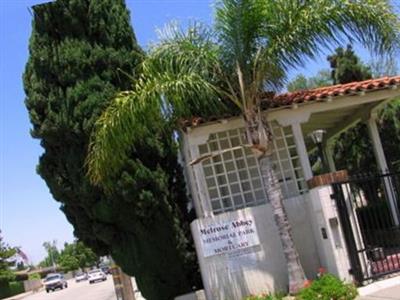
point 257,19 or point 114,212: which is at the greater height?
point 257,19

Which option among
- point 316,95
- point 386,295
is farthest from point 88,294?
point 386,295

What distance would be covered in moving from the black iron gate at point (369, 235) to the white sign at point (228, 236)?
184 cm

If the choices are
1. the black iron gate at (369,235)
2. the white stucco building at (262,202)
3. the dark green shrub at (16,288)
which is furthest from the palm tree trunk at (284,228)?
the dark green shrub at (16,288)

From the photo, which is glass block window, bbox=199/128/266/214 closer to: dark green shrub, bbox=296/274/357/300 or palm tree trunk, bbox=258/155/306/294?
palm tree trunk, bbox=258/155/306/294

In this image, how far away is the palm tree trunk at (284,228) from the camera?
35.7 ft

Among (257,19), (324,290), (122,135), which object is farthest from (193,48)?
(324,290)

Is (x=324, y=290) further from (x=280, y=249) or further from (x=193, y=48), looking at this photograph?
(x=193, y=48)

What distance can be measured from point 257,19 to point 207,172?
3.54 m

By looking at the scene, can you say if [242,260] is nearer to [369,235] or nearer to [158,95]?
[369,235]

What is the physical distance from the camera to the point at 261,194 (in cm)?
1299

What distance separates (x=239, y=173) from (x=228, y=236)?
188 centimetres

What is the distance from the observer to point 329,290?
31.7 feet

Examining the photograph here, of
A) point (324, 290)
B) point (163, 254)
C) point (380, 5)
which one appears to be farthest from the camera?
point (163, 254)

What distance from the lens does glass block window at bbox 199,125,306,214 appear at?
12.9 m
